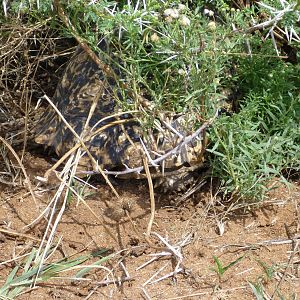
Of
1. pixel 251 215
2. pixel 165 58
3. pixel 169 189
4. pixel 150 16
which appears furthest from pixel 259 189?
pixel 150 16

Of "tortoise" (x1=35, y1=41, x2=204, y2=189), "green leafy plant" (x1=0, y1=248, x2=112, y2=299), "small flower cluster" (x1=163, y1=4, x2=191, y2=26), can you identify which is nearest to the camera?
"small flower cluster" (x1=163, y1=4, x2=191, y2=26)

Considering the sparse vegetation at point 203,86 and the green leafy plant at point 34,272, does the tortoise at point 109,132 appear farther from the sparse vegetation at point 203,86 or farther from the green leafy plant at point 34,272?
the green leafy plant at point 34,272

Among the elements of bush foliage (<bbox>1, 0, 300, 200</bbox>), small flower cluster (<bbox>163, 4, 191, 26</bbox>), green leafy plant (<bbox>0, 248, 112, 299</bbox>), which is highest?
small flower cluster (<bbox>163, 4, 191, 26</bbox>)

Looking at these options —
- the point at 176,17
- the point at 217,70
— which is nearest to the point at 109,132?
the point at 217,70

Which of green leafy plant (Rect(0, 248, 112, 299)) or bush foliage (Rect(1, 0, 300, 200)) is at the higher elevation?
bush foliage (Rect(1, 0, 300, 200))

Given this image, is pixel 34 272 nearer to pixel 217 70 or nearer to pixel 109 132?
pixel 109 132

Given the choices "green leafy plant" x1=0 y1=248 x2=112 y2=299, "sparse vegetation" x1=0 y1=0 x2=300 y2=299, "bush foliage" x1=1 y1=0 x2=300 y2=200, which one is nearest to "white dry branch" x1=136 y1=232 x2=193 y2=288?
"sparse vegetation" x1=0 y1=0 x2=300 y2=299

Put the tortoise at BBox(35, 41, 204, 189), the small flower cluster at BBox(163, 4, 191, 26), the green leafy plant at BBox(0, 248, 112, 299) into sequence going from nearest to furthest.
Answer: the small flower cluster at BBox(163, 4, 191, 26)
the green leafy plant at BBox(0, 248, 112, 299)
the tortoise at BBox(35, 41, 204, 189)

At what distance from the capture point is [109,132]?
10.7 ft

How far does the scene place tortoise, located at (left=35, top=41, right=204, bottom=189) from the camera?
9.50ft

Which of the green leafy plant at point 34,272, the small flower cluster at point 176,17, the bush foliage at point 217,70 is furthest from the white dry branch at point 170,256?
the small flower cluster at point 176,17

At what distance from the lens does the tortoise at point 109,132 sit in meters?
2.90

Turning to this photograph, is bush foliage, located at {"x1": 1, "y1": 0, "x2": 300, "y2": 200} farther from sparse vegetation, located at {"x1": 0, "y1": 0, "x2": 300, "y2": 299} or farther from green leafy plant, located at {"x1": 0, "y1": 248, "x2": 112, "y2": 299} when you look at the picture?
green leafy plant, located at {"x1": 0, "y1": 248, "x2": 112, "y2": 299}

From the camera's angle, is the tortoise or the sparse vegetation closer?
the sparse vegetation
